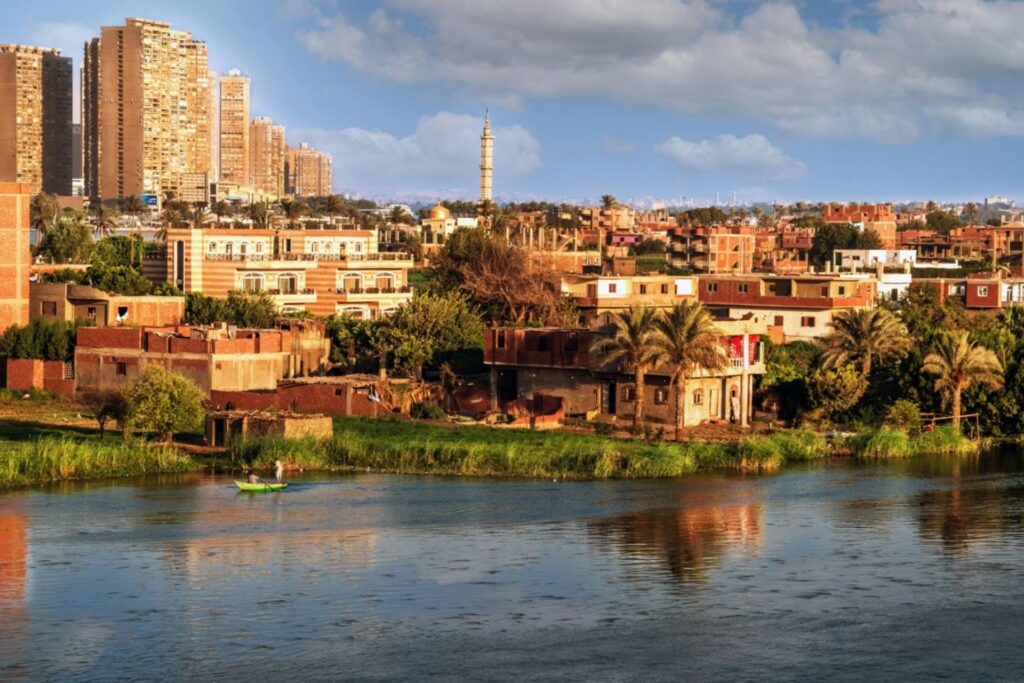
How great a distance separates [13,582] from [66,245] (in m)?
65.5

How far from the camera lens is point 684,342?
43.9 metres

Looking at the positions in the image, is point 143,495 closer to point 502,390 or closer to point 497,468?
point 497,468

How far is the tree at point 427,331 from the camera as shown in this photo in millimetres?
53750

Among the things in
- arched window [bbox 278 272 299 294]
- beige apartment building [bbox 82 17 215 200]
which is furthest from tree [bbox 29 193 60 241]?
beige apartment building [bbox 82 17 215 200]

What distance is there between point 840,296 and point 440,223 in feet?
204

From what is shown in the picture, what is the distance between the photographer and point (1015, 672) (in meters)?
23.8

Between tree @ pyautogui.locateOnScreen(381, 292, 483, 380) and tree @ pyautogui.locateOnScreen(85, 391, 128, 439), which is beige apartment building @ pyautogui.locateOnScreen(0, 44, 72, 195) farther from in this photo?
tree @ pyautogui.locateOnScreen(85, 391, 128, 439)

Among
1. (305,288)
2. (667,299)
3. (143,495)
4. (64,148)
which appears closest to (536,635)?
(143,495)

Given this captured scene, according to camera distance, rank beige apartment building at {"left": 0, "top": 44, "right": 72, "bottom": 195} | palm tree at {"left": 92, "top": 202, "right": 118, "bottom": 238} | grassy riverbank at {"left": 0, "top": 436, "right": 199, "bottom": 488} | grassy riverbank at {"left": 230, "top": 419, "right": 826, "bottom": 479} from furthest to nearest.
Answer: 1. beige apartment building at {"left": 0, "top": 44, "right": 72, "bottom": 195}
2. palm tree at {"left": 92, "top": 202, "right": 118, "bottom": 238}
3. grassy riverbank at {"left": 230, "top": 419, "right": 826, "bottom": 479}
4. grassy riverbank at {"left": 0, "top": 436, "right": 199, "bottom": 488}

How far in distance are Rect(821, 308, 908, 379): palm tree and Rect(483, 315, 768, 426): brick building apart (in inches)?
96.2

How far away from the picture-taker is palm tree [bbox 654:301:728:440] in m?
43.9

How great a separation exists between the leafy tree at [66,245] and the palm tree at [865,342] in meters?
52.1

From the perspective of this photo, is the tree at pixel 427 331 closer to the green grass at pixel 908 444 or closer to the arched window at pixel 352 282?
the arched window at pixel 352 282

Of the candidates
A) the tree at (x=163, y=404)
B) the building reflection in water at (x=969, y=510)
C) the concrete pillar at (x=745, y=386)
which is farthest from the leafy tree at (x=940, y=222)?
the tree at (x=163, y=404)
